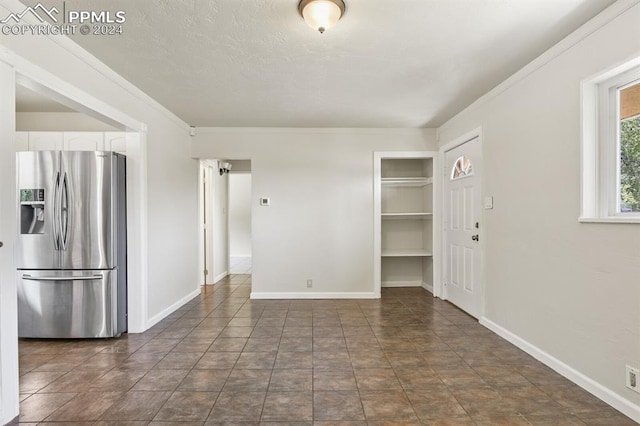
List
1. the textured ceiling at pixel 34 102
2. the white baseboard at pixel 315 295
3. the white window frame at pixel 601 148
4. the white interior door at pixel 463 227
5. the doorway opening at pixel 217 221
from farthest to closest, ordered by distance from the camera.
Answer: the doorway opening at pixel 217 221 → the white baseboard at pixel 315 295 → the white interior door at pixel 463 227 → the textured ceiling at pixel 34 102 → the white window frame at pixel 601 148

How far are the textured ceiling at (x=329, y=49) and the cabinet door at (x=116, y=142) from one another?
559 mm

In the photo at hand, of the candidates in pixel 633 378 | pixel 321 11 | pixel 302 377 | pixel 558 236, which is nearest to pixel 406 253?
pixel 558 236

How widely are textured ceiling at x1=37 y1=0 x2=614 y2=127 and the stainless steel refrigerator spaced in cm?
108

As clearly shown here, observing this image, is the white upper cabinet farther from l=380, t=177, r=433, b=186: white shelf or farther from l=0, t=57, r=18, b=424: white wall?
l=380, t=177, r=433, b=186: white shelf

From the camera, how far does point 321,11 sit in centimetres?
183

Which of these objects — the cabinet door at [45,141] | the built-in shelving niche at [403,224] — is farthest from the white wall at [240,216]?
the cabinet door at [45,141]

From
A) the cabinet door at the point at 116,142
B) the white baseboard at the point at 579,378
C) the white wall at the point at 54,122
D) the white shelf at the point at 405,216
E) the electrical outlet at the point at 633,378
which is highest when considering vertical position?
the white wall at the point at 54,122

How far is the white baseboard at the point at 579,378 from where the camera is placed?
1857 millimetres

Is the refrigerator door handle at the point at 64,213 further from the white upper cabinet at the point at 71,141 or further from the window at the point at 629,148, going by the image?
the window at the point at 629,148

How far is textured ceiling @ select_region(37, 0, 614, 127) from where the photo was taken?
1948mm

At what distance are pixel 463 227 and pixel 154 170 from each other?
3.74 metres

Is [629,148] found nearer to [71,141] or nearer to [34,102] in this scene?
[71,141]

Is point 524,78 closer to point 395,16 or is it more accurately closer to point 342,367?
point 395,16

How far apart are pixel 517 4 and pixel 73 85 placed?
310 centimetres
